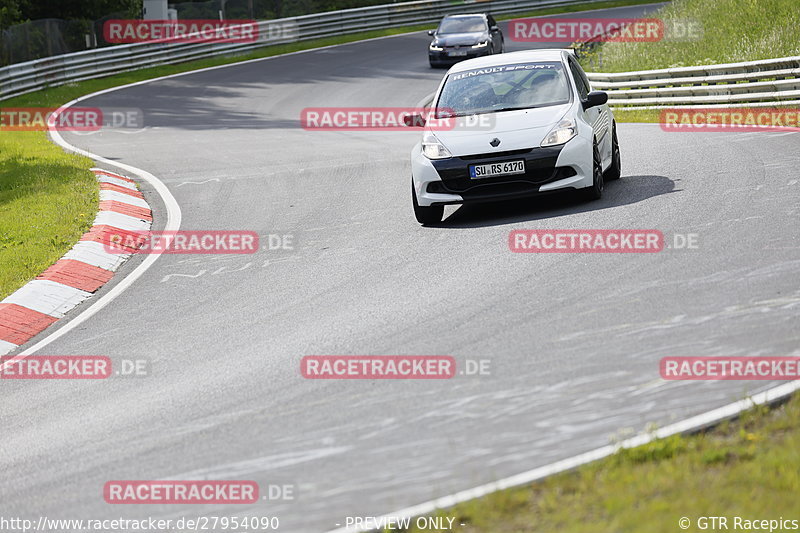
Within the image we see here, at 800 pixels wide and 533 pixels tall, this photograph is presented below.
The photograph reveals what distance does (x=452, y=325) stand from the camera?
7551 millimetres

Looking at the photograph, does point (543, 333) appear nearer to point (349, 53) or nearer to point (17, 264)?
point (17, 264)

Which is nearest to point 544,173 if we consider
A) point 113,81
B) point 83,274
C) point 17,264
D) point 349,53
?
point 83,274

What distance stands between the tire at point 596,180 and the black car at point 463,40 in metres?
21.5

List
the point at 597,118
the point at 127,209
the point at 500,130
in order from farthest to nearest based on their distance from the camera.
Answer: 1. the point at 127,209
2. the point at 597,118
3. the point at 500,130

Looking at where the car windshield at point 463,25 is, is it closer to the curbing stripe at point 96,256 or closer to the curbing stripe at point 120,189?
the curbing stripe at point 120,189

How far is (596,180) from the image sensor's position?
11.3 meters

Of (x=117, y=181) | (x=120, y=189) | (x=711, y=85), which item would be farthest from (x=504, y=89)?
(x=711, y=85)

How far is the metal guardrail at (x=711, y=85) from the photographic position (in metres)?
19.2

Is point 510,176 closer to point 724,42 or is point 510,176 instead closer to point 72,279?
point 72,279

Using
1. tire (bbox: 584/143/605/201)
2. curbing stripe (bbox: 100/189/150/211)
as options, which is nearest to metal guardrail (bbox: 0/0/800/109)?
tire (bbox: 584/143/605/201)

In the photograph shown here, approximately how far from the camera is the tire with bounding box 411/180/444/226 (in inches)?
447

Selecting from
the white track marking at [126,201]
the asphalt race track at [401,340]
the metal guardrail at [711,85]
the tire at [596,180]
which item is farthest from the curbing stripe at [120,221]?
the metal guardrail at [711,85]

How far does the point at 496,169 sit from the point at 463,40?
23.1 meters

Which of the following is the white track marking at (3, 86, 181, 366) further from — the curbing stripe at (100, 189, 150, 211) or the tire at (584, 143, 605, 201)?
the tire at (584, 143, 605, 201)
